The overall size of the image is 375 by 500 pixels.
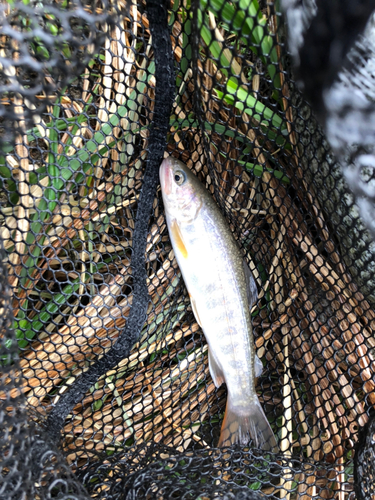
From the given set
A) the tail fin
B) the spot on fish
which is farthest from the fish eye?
the tail fin

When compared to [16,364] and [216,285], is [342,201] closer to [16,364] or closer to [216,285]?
[216,285]

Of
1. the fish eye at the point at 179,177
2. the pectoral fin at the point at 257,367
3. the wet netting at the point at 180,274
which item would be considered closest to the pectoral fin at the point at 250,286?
the wet netting at the point at 180,274

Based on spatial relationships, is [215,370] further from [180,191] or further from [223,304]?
[180,191]

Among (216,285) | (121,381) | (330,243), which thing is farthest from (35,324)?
(330,243)

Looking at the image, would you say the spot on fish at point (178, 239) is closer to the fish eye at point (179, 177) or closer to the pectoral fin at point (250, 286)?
the fish eye at point (179, 177)

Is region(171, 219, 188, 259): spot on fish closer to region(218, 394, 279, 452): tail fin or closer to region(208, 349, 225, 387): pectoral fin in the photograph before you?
region(208, 349, 225, 387): pectoral fin

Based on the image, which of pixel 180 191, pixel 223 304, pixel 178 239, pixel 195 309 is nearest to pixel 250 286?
pixel 223 304
